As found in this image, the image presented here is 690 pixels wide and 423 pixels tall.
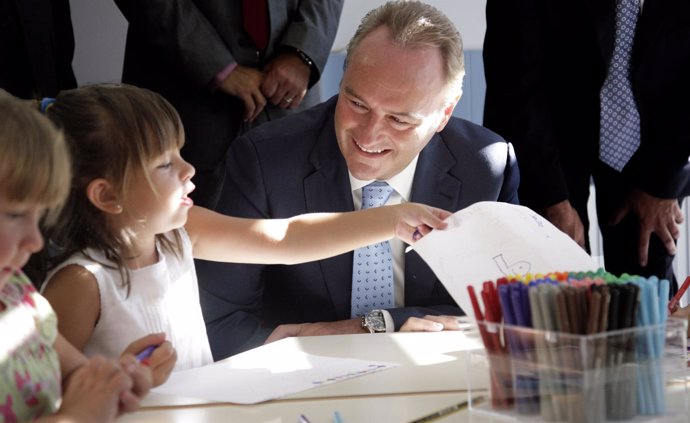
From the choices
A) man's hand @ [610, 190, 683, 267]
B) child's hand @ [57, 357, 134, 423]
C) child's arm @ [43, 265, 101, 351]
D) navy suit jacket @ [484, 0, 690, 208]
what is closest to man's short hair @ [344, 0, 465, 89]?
navy suit jacket @ [484, 0, 690, 208]

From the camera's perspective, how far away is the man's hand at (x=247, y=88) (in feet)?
9.29

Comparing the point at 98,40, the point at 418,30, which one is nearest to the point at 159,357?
the point at 418,30

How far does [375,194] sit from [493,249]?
32.3 inches

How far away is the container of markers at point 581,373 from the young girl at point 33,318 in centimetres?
47

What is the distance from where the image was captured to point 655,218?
307cm

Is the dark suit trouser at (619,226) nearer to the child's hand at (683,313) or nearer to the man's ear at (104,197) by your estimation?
the child's hand at (683,313)

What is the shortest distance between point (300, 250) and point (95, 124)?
19.1 inches

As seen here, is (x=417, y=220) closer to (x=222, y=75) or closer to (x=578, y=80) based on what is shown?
(x=222, y=75)

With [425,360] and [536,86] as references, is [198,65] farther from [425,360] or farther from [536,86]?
[425,360]

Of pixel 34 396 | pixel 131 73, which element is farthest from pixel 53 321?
pixel 131 73

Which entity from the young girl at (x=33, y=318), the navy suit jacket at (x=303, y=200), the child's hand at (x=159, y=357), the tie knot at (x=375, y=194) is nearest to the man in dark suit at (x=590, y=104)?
the navy suit jacket at (x=303, y=200)

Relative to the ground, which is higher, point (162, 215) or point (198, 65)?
point (198, 65)

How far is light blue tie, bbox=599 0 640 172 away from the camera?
2959 millimetres

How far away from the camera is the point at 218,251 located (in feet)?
7.02
